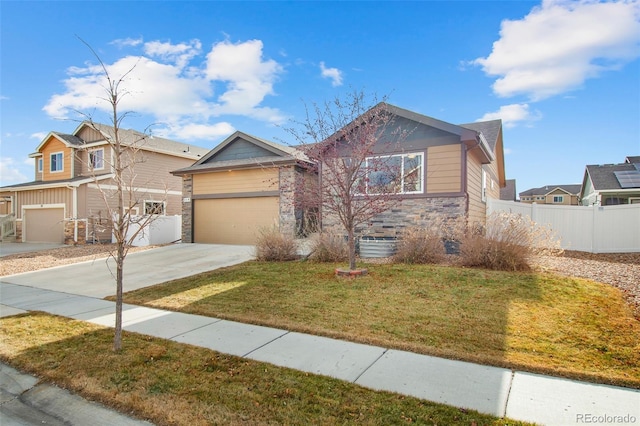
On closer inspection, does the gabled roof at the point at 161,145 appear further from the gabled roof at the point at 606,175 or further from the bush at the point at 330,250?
the gabled roof at the point at 606,175

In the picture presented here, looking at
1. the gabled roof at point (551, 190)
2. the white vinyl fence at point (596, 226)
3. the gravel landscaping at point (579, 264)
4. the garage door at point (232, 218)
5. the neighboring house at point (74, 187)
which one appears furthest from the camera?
the gabled roof at point (551, 190)

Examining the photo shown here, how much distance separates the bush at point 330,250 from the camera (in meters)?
9.38

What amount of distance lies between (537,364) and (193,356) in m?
3.70

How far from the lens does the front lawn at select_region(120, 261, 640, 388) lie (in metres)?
3.70

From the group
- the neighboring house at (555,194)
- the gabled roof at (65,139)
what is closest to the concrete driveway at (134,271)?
the gabled roof at (65,139)

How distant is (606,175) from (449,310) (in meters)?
28.7

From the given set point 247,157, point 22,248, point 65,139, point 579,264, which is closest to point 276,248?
point 247,157

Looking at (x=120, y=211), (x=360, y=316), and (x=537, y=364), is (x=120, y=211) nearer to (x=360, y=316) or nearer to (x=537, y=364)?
(x=360, y=316)

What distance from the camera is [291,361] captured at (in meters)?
3.69

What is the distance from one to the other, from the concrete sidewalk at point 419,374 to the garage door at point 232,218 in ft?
29.8

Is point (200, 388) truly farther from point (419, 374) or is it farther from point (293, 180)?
point (293, 180)

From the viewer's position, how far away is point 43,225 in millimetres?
20094

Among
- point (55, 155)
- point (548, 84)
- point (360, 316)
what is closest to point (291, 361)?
point (360, 316)

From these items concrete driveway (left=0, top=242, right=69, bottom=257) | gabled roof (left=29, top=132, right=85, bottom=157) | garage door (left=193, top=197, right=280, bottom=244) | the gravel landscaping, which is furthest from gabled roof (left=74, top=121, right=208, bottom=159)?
the gravel landscaping
